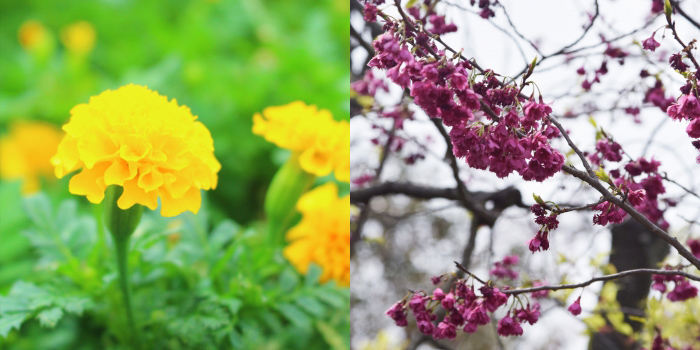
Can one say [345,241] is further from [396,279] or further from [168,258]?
[396,279]

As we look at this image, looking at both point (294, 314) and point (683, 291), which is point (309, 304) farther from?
point (683, 291)

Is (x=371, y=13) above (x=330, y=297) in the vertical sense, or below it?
above

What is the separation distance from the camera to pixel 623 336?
3.40 ft

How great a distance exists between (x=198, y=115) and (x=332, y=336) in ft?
1.77

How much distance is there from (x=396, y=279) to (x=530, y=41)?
2.27ft

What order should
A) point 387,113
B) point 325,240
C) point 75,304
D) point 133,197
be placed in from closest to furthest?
point 133,197 < point 75,304 < point 325,240 < point 387,113

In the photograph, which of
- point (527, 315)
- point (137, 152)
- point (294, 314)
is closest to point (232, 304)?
point (294, 314)

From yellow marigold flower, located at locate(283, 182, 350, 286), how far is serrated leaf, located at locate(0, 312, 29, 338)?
0.36 metres

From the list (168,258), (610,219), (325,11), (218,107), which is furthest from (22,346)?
(325,11)

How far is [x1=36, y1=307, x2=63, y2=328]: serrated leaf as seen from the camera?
1.86ft

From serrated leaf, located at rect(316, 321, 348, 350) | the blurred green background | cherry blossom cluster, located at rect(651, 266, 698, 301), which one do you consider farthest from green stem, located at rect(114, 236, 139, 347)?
cherry blossom cluster, located at rect(651, 266, 698, 301)

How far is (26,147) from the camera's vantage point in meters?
1.30

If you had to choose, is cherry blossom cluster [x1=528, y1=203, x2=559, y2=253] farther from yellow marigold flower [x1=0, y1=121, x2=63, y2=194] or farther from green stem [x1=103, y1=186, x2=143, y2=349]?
yellow marigold flower [x1=0, y1=121, x2=63, y2=194]

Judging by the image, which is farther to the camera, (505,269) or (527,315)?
(505,269)
